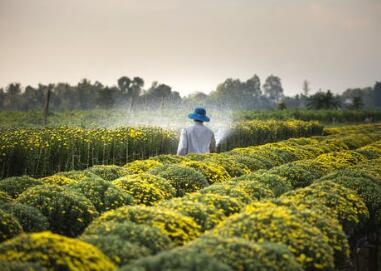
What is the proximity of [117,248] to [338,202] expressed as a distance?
3795 millimetres

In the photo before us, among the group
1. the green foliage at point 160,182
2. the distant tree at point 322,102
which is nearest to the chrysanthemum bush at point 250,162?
the green foliage at point 160,182

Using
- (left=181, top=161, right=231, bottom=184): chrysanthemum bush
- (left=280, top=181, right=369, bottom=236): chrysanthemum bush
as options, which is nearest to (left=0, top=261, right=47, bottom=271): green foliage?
(left=280, top=181, right=369, bottom=236): chrysanthemum bush

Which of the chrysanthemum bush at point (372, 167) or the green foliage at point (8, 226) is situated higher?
the chrysanthemum bush at point (372, 167)

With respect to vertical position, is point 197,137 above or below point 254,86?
below

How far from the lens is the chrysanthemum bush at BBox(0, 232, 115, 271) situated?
407cm

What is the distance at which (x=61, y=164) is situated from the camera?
12508 millimetres

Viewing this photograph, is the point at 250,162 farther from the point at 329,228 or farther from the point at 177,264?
the point at 177,264

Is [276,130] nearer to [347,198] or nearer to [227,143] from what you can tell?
[227,143]

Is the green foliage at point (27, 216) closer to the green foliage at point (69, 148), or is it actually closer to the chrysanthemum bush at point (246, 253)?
the chrysanthemum bush at point (246, 253)

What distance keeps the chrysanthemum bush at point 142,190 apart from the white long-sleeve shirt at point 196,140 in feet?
14.2

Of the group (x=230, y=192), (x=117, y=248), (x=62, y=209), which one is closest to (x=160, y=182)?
(x=230, y=192)

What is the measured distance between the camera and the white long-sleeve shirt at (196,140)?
11.9 m

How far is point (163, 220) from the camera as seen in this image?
5.41m

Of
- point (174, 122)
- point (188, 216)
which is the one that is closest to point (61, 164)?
point (188, 216)
